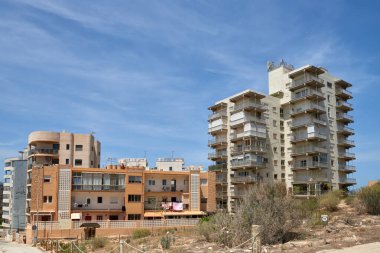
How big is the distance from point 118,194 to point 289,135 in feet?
106

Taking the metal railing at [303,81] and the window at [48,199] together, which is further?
the metal railing at [303,81]

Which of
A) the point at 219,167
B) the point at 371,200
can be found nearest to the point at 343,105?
the point at 219,167

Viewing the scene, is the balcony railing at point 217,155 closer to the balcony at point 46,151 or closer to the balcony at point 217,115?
the balcony at point 217,115

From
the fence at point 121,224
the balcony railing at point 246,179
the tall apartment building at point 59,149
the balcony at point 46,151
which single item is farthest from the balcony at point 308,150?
the balcony at point 46,151

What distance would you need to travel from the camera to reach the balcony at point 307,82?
2750 inches

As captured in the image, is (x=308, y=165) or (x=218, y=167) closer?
(x=308, y=165)

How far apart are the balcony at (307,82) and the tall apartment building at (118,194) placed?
20907 millimetres

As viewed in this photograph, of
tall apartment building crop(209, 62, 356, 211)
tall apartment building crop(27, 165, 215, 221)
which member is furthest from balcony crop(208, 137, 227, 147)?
tall apartment building crop(27, 165, 215, 221)

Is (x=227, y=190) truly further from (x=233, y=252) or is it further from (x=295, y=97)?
(x=233, y=252)

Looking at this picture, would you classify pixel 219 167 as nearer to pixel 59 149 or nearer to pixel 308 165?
pixel 308 165

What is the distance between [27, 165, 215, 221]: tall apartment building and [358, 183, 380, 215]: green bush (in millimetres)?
31865

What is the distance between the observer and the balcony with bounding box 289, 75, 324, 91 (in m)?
69.8

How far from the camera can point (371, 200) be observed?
38.2 meters

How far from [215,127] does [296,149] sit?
53.9 ft
